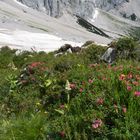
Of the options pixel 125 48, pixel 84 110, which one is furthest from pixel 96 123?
pixel 125 48

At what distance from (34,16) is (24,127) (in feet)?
512

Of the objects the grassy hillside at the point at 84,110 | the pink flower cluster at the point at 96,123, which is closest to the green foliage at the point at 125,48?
the grassy hillside at the point at 84,110

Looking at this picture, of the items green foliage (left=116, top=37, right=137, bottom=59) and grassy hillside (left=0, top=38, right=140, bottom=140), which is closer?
grassy hillside (left=0, top=38, right=140, bottom=140)

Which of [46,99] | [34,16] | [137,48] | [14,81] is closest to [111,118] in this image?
[46,99]

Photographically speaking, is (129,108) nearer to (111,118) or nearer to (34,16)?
(111,118)

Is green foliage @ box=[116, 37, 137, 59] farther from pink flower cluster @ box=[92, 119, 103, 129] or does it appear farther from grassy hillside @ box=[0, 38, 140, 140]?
pink flower cluster @ box=[92, 119, 103, 129]

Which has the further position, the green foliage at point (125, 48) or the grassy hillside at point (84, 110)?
the green foliage at point (125, 48)

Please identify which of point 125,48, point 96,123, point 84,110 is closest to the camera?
point 96,123

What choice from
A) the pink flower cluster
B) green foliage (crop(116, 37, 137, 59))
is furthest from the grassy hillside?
green foliage (crop(116, 37, 137, 59))

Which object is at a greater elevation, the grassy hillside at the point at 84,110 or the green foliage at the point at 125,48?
the grassy hillside at the point at 84,110

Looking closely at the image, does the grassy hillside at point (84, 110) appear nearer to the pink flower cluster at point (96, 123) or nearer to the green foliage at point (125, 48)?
the pink flower cluster at point (96, 123)

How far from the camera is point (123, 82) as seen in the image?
7.61m

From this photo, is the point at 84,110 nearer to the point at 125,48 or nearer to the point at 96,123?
the point at 96,123

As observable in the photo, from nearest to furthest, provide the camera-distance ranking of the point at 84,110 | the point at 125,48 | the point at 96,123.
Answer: the point at 96,123 < the point at 84,110 < the point at 125,48
